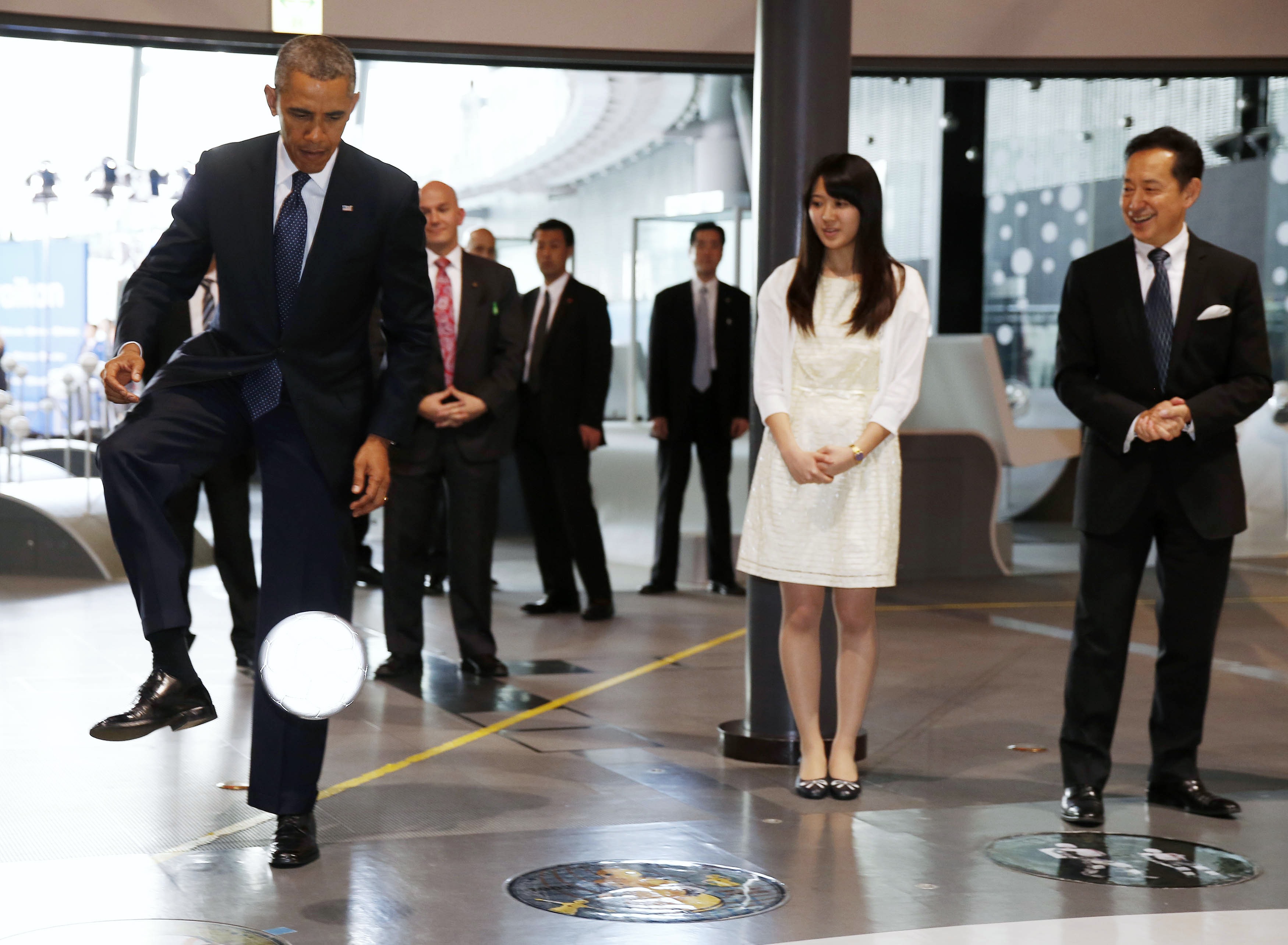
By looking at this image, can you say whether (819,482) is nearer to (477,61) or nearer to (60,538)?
(477,61)

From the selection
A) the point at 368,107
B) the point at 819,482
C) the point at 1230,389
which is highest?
the point at 368,107


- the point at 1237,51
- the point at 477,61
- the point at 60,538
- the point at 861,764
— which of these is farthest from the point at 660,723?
the point at 60,538

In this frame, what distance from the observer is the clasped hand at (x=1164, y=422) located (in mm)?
3521

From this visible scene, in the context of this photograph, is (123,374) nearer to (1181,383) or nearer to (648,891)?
(648,891)

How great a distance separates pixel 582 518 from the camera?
7215mm

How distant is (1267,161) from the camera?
1178 centimetres

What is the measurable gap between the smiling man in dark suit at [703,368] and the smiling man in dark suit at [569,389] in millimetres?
666

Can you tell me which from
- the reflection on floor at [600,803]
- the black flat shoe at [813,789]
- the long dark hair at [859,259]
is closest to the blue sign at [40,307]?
the reflection on floor at [600,803]

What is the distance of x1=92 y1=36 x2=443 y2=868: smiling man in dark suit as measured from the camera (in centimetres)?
296

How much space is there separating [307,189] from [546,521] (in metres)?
4.32

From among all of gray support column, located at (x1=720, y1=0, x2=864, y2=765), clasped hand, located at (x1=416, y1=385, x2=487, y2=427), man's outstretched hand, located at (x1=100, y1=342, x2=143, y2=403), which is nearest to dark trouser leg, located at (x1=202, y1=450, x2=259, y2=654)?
clasped hand, located at (x1=416, y1=385, x2=487, y2=427)

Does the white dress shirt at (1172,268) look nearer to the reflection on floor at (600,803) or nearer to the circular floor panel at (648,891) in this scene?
the reflection on floor at (600,803)

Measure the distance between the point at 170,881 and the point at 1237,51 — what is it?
557cm

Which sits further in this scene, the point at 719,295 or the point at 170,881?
the point at 719,295
